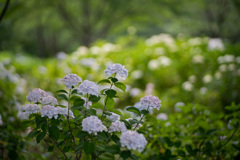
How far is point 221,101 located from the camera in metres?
3.50

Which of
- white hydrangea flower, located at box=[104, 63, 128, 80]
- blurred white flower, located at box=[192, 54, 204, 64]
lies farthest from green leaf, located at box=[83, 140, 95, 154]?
blurred white flower, located at box=[192, 54, 204, 64]

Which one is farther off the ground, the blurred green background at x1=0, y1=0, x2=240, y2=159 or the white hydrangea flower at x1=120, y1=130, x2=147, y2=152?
the blurred green background at x1=0, y1=0, x2=240, y2=159

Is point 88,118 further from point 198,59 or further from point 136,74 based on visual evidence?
point 198,59

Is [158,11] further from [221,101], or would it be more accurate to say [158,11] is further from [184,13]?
[221,101]

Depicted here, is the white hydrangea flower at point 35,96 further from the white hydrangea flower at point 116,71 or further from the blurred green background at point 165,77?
the blurred green background at point 165,77

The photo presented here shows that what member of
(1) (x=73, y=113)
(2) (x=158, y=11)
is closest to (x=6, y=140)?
(1) (x=73, y=113)

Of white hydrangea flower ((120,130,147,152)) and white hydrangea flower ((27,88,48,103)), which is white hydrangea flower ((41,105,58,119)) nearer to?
white hydrangea flower ((27,88,48,103))

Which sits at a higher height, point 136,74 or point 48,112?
point 136,74

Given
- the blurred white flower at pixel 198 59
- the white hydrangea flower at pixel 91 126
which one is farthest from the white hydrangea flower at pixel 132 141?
the blurred white flower at pixel 198 59

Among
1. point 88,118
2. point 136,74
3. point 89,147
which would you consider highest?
point 136,74

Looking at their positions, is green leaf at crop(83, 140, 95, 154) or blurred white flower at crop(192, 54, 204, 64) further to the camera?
blurred white flower at crop(192, 54, 204, 64)

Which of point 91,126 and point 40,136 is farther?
point 40,136

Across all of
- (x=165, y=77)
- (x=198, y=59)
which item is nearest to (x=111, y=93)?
(x=165, y=77)

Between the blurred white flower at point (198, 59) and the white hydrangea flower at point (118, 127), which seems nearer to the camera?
the white hydrangea flower at point (118, 127)
